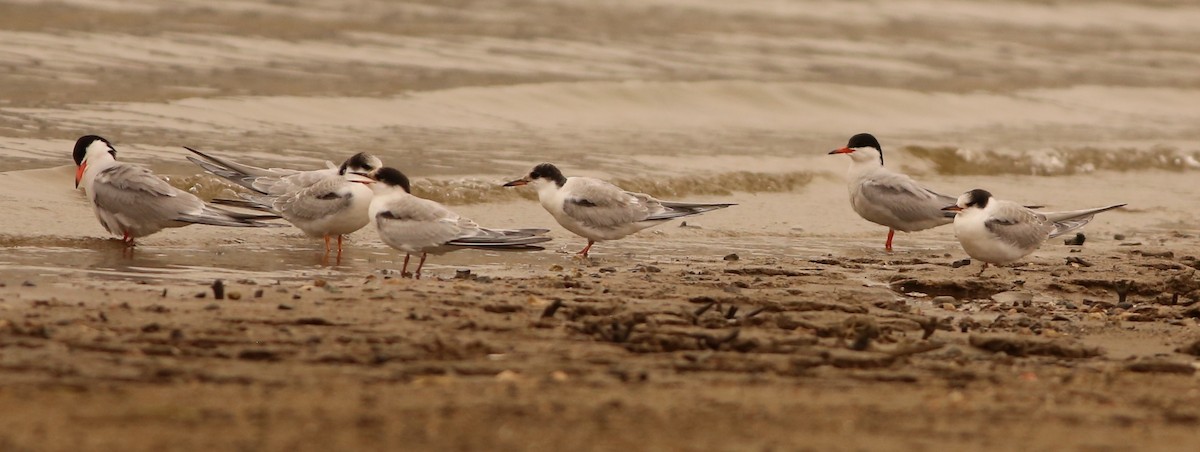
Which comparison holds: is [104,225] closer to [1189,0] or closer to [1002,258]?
[1002,258]

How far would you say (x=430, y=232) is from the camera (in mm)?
7016

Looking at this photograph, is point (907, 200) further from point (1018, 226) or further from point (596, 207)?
point (596, 207)

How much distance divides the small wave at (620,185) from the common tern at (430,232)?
2.42m

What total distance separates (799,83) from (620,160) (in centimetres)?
477

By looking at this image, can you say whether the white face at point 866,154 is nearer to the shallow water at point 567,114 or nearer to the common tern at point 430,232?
the shallow water at point 567,114

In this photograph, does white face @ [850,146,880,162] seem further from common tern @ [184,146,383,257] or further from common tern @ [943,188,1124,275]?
common tern @ [184,146,383,257]

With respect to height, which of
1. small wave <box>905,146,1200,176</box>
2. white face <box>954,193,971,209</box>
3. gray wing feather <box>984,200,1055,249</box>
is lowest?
gray wing feather <box>984,200,1055,249</box>

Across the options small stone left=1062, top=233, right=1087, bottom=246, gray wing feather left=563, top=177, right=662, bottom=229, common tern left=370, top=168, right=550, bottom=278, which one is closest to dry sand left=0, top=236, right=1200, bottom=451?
common tern left=370, top=168, right=550, bottom=278

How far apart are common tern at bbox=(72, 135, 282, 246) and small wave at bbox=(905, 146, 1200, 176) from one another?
695 cm

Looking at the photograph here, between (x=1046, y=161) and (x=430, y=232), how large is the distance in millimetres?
7669

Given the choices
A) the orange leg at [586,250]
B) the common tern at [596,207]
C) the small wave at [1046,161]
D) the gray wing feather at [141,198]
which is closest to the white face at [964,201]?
the common tern at [596,207]

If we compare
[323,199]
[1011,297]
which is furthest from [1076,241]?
[323,199]

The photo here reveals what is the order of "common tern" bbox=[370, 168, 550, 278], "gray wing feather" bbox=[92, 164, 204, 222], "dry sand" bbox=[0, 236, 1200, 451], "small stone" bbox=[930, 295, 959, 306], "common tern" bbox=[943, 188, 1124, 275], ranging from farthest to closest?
"gray wing feather" bbox=[92, 164, 204, 222]
"common tern" bbox=[943, 188, 1124, 275]
"common tern" bbox=[370, 168, 550, 278]
"small stone" bbox=[930, 295, 959, 306]
"dry sand" bbox=[0, 236, 1200, 451]

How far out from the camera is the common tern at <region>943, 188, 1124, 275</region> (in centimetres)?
744
